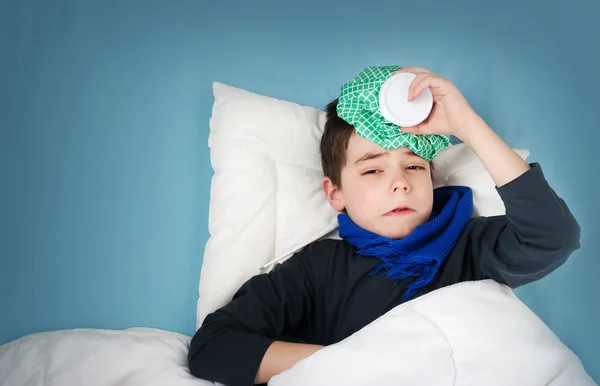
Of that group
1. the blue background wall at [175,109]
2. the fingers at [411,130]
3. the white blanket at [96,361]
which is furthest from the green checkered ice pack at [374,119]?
the white blanket at [96,361]

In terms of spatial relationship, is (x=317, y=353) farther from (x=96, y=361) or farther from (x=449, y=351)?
(x=96, y=361)

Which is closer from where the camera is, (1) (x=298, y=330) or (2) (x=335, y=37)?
(1) (x=298, y=330)

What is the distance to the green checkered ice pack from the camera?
1.14 m

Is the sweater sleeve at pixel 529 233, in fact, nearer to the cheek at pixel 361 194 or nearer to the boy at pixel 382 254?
the boy at pixel 382 254

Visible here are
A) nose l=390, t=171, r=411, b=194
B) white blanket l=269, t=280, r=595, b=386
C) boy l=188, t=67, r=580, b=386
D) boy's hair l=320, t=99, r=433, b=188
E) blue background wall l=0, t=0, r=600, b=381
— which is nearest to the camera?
white blanket l=269, t=280, r=595, b=386

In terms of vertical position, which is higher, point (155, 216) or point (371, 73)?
point (371, 73)

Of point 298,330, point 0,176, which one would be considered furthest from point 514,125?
point 0,176

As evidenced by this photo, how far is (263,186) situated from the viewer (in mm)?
1305

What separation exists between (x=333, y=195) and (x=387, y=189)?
0.17 meters

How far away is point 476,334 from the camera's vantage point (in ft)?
3.12

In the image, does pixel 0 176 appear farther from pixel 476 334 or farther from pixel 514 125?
pixel 514 125

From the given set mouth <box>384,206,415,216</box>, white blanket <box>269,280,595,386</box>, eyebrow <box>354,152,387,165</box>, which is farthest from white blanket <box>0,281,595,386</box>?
eyebrow <box>354,152,387,165</box>

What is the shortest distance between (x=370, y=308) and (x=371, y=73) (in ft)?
1.43

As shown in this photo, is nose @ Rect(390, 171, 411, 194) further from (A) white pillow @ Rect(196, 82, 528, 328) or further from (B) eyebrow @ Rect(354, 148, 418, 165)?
(A) white pillow @ Rect(196, 82, 528, 328)
